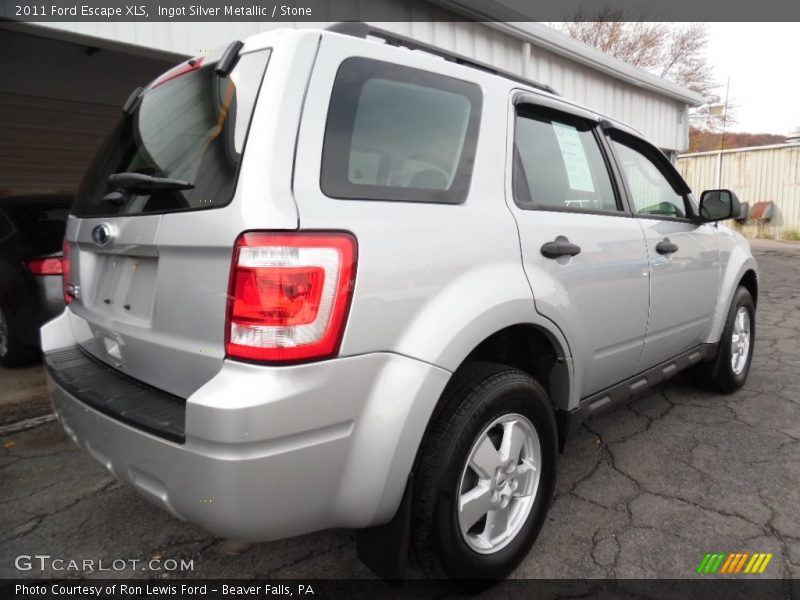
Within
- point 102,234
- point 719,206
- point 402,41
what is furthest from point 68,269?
point 719,206

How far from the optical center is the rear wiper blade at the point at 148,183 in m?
1.48

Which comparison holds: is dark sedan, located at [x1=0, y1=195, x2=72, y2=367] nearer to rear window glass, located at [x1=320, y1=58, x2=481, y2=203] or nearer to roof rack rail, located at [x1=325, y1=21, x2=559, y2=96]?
roof rack rail, located at [x1=325, y1=21, x2=559, y2=96]

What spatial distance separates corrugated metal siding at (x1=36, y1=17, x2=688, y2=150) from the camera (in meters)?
3.76

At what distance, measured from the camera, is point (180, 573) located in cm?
196

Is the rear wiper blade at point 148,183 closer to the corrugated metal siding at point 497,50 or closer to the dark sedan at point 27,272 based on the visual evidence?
the corrugated metal siding at point 497,50

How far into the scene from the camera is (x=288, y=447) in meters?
1.29

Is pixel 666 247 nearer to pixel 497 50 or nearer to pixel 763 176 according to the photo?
pixel 497 50

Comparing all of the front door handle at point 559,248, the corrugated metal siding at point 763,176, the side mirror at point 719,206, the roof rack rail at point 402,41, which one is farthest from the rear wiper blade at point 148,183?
the corrugated metal siding at point 763,176

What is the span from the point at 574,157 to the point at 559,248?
25.6 inches

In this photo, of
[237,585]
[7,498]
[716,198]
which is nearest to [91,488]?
[7,498]

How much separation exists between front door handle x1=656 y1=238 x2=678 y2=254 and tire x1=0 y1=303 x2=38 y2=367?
16.0ft

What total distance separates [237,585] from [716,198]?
3.22 meters

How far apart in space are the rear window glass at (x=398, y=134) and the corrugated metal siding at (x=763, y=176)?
17024 millimetres

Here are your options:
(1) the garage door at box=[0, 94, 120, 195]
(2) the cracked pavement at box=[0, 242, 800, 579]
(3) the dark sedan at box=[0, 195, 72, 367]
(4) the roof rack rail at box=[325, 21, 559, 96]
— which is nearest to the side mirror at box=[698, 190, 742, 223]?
(2) the cracked pavement at box=[0, 242, 800, 579]
